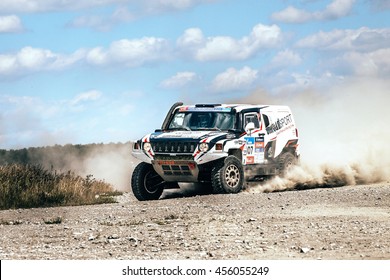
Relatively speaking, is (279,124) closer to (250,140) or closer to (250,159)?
(250,140)

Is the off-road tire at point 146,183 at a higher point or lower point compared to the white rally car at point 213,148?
lower

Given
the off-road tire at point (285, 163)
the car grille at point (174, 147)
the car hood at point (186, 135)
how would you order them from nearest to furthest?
the car grille at point (174, 147) < the car hood at point (186, 135) < the off-road tire at point (285, 163)

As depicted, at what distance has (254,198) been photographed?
915 inches

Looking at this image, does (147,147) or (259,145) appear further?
(259,145)

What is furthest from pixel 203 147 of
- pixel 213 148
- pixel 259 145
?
pixel 259 145

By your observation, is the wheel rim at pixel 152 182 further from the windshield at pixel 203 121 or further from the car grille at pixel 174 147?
the windshield at pixel 203 121

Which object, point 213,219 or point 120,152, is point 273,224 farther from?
point 120,152

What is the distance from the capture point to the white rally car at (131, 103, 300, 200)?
2459 cm

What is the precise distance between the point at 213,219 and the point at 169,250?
4.09 m

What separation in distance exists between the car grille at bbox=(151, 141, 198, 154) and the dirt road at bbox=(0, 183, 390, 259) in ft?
4.67

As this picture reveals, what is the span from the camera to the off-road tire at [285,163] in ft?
88.8

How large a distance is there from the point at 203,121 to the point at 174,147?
145 centimetres

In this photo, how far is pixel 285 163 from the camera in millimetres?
27203

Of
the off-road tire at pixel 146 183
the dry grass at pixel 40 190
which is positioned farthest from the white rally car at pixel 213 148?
the dry grass at pixel 40 190
